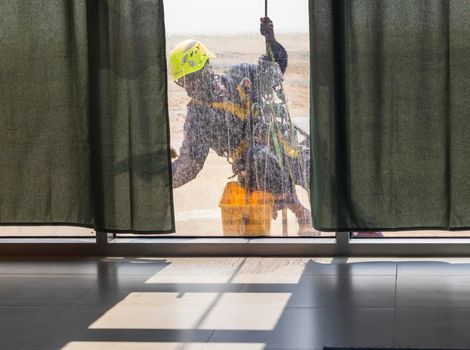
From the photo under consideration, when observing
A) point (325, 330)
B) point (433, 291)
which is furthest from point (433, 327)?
point (433, 291)

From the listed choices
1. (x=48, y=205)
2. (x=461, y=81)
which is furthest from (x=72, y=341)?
(x=461, y=81)

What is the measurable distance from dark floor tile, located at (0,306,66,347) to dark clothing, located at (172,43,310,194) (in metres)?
1.31

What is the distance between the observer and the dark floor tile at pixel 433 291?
4168 mm

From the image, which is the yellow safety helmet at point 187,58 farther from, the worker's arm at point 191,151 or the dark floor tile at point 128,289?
the dark floor tile at point 128,289

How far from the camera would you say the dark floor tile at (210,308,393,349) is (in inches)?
144

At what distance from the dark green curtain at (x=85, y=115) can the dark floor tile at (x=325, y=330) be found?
4.34ft

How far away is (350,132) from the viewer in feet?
16.1

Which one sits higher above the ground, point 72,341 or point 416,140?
point 416,140

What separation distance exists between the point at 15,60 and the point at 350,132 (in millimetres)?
1804

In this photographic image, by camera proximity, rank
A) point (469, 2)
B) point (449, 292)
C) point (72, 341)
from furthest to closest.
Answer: point (469, 2)
point (449, 292)
point (72, 341)

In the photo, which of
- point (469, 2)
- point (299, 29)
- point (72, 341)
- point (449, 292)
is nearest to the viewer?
point (72, 341)

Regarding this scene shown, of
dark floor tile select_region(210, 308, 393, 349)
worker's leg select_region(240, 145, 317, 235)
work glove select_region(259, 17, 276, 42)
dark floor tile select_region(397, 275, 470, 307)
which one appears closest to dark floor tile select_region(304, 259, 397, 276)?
dark floor tile select_region(397, 275, 470, 307)

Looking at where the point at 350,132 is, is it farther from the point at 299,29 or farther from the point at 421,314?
the point at 421,314

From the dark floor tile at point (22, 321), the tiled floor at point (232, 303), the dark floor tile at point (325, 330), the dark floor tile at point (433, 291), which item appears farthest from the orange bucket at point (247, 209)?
the dark floor tile at point (22, 321)
